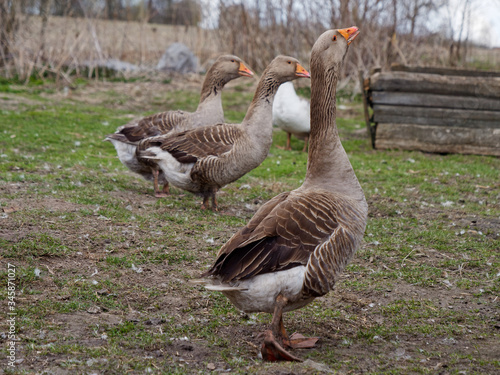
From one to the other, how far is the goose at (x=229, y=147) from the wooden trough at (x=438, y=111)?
456cm

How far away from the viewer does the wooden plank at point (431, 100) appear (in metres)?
10.5

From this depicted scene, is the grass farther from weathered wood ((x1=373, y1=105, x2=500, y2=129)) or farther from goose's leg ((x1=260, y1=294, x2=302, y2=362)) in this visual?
weathered wood ((x1=373, y1=105, x2=500, y2=129))

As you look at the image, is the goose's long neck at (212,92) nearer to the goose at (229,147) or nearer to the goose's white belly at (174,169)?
the goose at (229,147)

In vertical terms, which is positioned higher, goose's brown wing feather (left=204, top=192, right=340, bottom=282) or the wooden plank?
the wooden plank

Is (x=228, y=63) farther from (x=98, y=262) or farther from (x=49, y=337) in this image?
(x=49, y=337)

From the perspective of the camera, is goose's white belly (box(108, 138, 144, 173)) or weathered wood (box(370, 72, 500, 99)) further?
weathered wood (box(370, 72, 500, 99))

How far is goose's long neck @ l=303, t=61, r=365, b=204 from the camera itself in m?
3.98

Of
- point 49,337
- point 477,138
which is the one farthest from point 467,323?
point 477,138

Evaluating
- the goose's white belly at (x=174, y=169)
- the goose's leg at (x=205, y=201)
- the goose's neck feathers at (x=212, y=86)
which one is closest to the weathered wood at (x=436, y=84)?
the goose's neck feathers at (x=212, y=86)

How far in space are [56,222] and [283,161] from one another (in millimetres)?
5410

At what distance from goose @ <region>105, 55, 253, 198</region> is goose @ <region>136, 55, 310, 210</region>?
2.19ft

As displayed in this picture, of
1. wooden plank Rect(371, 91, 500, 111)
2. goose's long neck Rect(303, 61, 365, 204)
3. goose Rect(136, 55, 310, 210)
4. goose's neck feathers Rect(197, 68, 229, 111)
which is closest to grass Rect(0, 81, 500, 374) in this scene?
goose Rect(136, 55, 310, 210)

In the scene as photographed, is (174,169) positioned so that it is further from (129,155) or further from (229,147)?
(129,155)

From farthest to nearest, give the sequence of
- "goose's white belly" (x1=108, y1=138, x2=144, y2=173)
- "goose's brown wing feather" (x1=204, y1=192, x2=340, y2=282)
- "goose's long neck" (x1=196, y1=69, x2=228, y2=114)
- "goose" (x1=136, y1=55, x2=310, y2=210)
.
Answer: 1. "goose's long neck" (x1=196, y1=69, x2=228, y2=114)
2. "goose's white belly" (x1=108, y1=138, x2=144, y2=173)
3. "goose" (x1=136, y1=55, x2=310, y2=210)
4. "goose's brown wing feather" (x1=204, y1=192, x2=340, y2=282)
